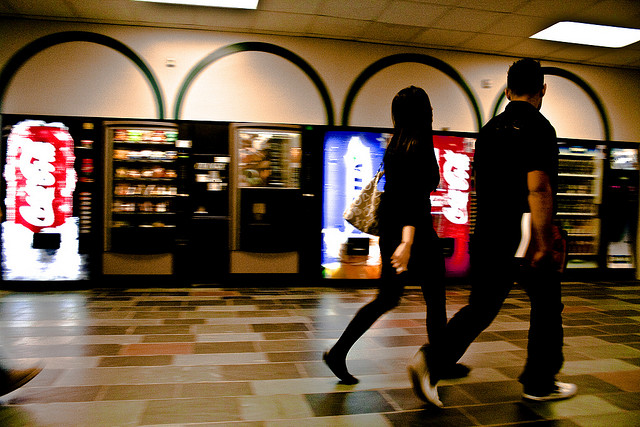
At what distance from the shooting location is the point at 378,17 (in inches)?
216

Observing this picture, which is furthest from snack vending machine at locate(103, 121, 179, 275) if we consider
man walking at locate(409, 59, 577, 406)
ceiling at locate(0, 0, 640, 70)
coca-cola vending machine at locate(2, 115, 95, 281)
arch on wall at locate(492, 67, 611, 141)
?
arch on wall at locate(492, 67, 611, 141)

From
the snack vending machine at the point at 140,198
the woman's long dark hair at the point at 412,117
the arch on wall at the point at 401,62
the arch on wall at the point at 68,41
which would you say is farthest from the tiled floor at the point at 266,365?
the arch on wall at the point at 401,62

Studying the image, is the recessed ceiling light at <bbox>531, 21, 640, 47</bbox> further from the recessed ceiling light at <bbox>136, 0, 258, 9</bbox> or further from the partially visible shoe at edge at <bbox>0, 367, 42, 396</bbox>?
the partially visible shoe at edge at <bbox>0, 367, 42, 396</bbox>

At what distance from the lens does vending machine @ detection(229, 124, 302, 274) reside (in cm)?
554

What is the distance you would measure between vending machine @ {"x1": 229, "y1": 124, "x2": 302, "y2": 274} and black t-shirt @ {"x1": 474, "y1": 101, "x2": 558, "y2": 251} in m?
3.55

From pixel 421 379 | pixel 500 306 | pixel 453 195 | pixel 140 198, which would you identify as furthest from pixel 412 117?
pixel 140 198

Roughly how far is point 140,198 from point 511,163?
14.5 feet

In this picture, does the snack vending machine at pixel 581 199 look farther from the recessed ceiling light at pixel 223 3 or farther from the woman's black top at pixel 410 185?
the woman's black top at pixel 410 185

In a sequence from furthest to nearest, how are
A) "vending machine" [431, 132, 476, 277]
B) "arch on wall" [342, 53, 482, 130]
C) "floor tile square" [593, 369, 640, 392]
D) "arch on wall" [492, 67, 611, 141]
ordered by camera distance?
1. "arch on wall" [492, 67, 611, 141]
2. "arch on wall" [342, 53, 482, 130]
3. "vending machine" [431, 132, 476, 277]
4. "floor tile square" [593, 369, 640, 392]

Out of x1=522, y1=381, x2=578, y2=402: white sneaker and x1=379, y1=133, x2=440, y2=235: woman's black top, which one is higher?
x1=379, y1=133, x2=440, y2=235: woman's black top

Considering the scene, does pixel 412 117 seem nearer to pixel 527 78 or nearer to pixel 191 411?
pixel 527 78

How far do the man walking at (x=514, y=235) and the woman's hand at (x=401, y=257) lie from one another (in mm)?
331

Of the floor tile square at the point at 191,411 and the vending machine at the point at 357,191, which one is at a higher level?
the vending machine at the point at 357,191

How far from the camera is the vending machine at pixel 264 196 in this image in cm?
554
